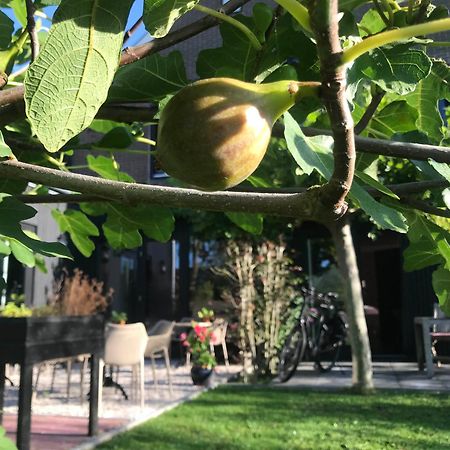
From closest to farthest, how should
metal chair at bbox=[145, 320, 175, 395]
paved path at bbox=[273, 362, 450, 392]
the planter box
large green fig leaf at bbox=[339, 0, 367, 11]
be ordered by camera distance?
large green fig leaf at bbox=[339, 0, 367, 11] → the planter box → metal chair at bbox=[145, 320, 175, 395] → paved path at bbox=[273, 362, 450, 392]

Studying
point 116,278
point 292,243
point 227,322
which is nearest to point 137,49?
point 227,322

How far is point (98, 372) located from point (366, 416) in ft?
9.08

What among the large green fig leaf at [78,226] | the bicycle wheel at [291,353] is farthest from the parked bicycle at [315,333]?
the large green fig leaf at [78,226]

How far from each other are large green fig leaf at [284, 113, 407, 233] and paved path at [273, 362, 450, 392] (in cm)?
722

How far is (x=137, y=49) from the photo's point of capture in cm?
115

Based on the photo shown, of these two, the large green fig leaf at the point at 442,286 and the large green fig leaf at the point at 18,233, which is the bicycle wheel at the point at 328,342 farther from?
the large green fig leaf at the point at 18,233

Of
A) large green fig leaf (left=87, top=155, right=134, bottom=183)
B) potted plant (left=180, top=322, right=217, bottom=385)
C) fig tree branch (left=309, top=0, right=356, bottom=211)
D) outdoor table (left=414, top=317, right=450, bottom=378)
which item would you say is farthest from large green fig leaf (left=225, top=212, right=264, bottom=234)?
outdoor table (left=414, top=317, right=450, bottom=378)

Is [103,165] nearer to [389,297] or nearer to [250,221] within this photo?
[250,221]

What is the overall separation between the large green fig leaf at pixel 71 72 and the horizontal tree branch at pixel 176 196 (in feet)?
0.55

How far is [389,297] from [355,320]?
4810 millimetres

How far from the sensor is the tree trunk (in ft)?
22.6

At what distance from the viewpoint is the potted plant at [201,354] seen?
26.4ft

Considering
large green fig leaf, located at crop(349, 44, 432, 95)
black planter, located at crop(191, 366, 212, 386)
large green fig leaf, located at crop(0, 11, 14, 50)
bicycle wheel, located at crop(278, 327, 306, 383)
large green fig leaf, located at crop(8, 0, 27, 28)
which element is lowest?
black planter, located at crop(191, 366, 212, 386)

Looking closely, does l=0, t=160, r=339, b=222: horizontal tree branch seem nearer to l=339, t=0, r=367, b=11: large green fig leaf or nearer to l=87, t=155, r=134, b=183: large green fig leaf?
l=339, t=0, r=367, b=11: large green fig leaf
